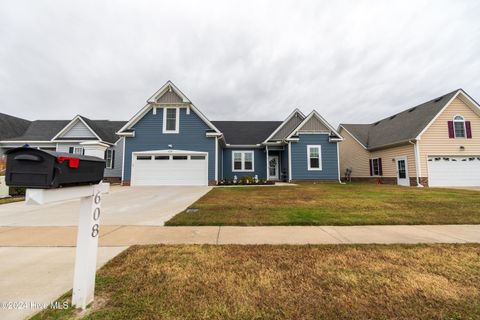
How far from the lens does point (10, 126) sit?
2131 cm

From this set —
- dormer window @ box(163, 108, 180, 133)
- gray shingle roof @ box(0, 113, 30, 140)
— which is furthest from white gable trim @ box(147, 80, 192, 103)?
gray shingle roof @ box(0, 113, 30, 140)

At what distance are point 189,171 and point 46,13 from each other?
11.2 metres

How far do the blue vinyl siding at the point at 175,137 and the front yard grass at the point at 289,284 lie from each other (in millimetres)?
13033

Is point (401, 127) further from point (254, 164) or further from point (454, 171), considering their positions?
point (254, 164)

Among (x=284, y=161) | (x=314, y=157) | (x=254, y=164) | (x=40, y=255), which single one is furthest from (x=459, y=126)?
(x=40, y=255)

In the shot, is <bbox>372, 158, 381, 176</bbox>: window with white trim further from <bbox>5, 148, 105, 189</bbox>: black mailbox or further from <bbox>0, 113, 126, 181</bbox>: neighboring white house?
<bbox>0, 113, 126, 181</bbox>: neighboring white house

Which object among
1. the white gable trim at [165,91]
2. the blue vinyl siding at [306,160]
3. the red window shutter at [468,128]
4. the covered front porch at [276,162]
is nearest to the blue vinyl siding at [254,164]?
the covered front porch at [276,162]

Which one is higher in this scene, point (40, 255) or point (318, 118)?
point (318, 118)

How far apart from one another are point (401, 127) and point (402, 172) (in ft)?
13.6

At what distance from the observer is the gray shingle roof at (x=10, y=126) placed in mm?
20353

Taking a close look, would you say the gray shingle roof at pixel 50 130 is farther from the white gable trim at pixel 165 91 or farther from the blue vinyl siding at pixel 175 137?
the white gable trim at pixel 165 91

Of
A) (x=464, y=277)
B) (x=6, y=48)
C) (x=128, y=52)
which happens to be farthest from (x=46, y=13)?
(x=464, y=277)

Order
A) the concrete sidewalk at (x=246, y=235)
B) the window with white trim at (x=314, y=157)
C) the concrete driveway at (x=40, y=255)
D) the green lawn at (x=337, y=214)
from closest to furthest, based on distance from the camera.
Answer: the concrete driveway at (x=40, y=255)
the concrete sidewalk at (x=246, y=235)
the green lawn at (x=337, y=214)
the window with white trim at (x=314, y=157)

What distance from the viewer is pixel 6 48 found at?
1363 cm
